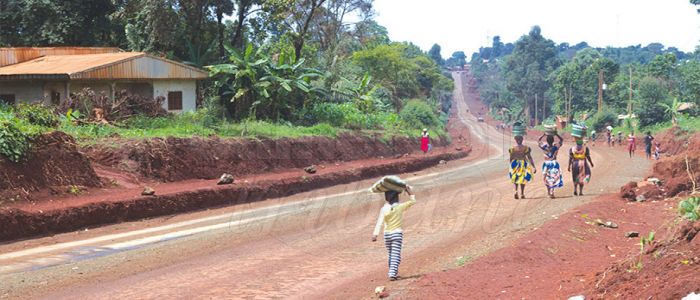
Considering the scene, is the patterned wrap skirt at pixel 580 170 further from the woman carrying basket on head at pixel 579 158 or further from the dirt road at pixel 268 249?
the dirt road at pixel 268 249

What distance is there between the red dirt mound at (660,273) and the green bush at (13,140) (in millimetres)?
13385

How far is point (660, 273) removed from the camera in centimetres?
720

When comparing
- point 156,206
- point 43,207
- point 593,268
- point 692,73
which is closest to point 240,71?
point 156,206

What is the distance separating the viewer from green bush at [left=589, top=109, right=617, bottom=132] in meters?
70.3

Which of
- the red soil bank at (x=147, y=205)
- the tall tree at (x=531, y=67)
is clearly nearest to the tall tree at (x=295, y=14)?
the red soil bank at (x=147, y=205)

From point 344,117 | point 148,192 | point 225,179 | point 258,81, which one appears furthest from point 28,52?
point 148,192

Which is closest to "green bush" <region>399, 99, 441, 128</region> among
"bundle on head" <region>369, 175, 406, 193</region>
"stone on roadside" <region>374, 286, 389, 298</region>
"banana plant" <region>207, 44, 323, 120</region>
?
"banana plant" <region>207, 44, 323, 120</region>

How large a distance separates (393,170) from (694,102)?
37759 mm

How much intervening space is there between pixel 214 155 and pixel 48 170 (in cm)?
707

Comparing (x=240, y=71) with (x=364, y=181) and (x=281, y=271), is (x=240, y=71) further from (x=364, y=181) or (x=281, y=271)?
(x=281, y=271)

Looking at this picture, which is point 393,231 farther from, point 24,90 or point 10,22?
point 10,22

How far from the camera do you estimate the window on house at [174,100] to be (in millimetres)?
30047

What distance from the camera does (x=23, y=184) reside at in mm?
16344

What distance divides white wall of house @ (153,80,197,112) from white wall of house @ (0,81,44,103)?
442cm
